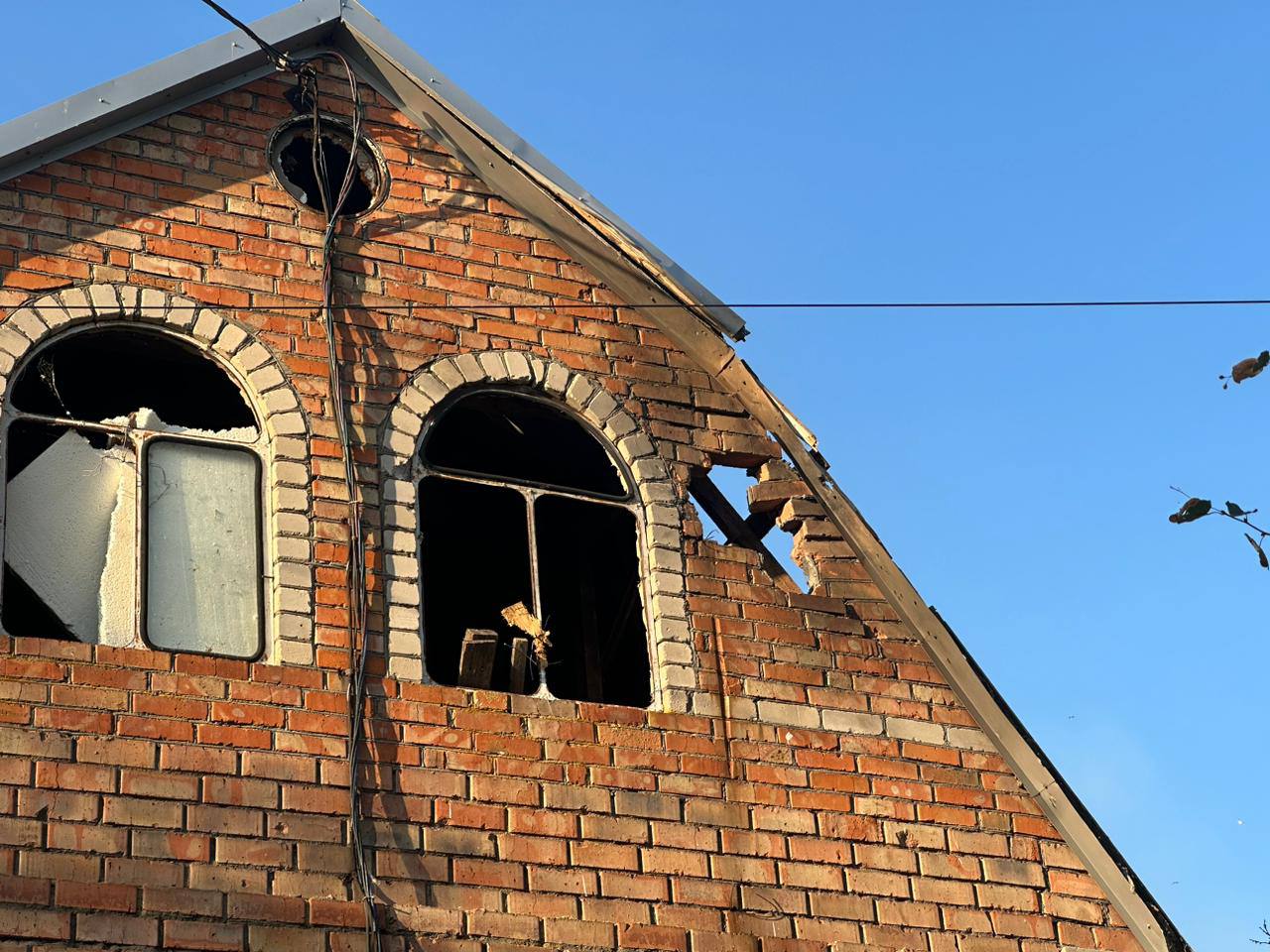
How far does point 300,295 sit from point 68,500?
1392 millimetres

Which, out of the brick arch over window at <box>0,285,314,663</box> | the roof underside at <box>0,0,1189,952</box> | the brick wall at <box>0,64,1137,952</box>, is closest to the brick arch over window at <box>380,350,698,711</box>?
the brick wall at <box>0,64,1137,952</box>

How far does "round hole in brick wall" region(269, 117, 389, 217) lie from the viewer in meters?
8.83

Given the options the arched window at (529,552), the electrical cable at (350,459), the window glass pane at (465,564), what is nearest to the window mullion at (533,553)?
the arched window at (529,552)

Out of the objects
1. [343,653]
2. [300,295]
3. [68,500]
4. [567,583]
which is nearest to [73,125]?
[300,295]

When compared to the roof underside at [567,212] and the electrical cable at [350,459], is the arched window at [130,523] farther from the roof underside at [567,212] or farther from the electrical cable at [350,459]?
the roof underside at [567,212]

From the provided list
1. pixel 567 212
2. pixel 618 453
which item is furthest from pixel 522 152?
pixel 618 453

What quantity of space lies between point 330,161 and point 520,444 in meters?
1.56

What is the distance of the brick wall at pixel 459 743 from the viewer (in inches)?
266

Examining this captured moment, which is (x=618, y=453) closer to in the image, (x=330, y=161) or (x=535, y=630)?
(x=535, y=630)

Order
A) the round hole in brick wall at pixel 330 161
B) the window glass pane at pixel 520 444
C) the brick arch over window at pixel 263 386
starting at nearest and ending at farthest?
the brick arch over window at pixel 263 386 → the window glass pane at pixel 520 444 → the round hole in brick wall at pixel 330 161

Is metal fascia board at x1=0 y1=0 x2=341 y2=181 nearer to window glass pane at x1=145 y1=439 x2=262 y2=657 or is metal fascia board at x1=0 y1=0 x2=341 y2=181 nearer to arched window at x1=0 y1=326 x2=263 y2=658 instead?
arched window at x1=0 y1=326 x2=263 y2=658

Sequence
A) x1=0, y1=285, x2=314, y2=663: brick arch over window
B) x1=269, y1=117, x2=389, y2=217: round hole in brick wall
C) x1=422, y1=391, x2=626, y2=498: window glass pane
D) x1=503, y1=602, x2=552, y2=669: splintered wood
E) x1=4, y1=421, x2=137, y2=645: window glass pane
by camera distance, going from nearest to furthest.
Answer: x1=4, y1=421, x2=137, y2=645: window glass pane < x1=0, y1=285, x2=314, y2=663: brick arch over window < x1=503, y1=602, x2=552, y2=669: splintered wood < x1=422, y1=391, x2=626, y2=498: window glass pane < x1=269, y1=117, x2=389, y2=217: round hole in brick wall

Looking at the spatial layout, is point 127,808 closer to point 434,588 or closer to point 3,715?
point 3,715

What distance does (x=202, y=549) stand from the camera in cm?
764
